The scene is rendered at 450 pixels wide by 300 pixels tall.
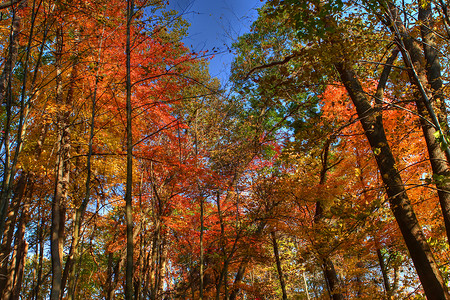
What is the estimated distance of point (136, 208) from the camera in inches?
411

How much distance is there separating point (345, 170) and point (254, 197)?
3293mm

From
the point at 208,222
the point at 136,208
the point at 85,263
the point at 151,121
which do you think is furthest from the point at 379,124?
the point at 85,263

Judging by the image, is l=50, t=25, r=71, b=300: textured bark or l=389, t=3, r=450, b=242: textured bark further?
l=50, t=25, r=71, b=300: textured bark

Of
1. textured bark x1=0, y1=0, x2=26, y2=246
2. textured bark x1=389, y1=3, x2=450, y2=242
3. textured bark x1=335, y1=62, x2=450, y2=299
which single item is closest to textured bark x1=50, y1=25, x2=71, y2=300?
textured bark x1=0, y1=0, x2=26, y2=246

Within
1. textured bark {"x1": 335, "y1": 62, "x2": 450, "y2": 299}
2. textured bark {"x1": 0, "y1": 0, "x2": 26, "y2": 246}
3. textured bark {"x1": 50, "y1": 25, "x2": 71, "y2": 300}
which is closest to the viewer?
textured bark {"x1": 0, "y1": 0, "x2": 26, "y2": 246}

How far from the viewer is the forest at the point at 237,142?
3988mm

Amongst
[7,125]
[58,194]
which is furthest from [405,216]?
[58,194]

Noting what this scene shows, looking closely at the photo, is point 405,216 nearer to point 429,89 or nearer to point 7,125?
point 429,89

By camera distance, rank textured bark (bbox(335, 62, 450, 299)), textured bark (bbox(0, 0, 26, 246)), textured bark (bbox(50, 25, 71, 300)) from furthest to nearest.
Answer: textured bark (bbox(50, 25, 71, 300)) → textured bark (bbox(335, 62, 450, 299)) → textured bark (bbox(0, 0, 26, 246))

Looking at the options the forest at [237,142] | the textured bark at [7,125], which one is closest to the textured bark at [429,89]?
the forest at [237,142]

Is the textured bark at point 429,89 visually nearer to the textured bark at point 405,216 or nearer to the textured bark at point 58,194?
the textured bark at point 405,216

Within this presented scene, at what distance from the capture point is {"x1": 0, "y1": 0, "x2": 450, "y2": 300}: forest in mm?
3988

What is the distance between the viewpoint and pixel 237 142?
11164mm

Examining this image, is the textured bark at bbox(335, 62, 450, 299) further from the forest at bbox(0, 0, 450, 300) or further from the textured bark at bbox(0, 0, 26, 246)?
the textured bark at bbox(0, 0, 26, 246)
